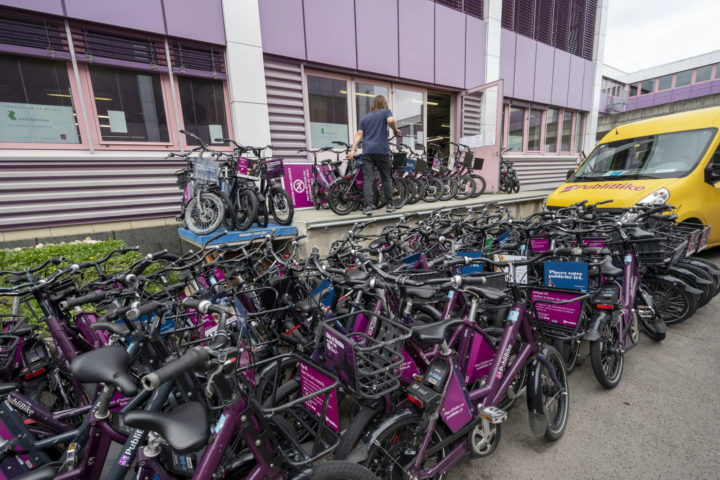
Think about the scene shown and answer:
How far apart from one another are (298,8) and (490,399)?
24.8 ft

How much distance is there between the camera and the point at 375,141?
5371 millimetres

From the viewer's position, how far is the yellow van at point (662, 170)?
4.33 m

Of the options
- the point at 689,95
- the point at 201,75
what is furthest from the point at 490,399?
the point at 689,95

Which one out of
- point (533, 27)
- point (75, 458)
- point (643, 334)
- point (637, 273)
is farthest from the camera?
point (533, 27)

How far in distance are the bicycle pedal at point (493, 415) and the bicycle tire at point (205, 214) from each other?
3802mm

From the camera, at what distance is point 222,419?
111 centimetres

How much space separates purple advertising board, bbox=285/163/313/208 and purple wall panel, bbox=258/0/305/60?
2310mm

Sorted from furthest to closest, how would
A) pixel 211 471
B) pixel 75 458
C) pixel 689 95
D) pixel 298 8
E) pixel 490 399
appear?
pixel 689 95, pixel 298 8, pixel 490 399, pixel 75 458, pixel 211 471

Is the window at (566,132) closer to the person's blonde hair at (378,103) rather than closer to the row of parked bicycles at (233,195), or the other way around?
the person's blonde hair at (378,103)

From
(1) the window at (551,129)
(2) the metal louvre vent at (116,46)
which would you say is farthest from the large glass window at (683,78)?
(2) the metal louvre vent at (116,46)

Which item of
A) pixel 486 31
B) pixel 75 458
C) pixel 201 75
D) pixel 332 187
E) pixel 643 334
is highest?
pixel 486 31

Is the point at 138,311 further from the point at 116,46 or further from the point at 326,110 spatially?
the point at 326,110

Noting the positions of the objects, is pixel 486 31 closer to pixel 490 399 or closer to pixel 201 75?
pixel 201 75

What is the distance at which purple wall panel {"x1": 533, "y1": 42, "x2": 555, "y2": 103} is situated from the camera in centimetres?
1110
